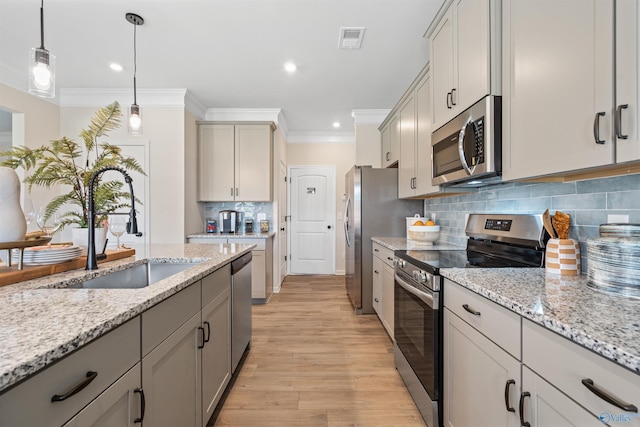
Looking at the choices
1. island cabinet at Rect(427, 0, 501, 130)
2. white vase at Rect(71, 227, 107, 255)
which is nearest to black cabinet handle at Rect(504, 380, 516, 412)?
island cabinet at Rect(427, 0, 501, 130)

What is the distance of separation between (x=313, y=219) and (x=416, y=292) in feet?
12.6

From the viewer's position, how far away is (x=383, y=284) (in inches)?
115

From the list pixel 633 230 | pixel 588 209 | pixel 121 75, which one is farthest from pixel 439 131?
pixel 121 75

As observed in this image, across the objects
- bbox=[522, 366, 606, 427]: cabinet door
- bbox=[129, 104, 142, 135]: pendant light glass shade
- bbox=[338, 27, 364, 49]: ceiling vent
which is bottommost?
bbox=[522, 366, 606, 427]: cabinet door

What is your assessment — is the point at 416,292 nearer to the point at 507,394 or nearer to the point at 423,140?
the point at 507,394

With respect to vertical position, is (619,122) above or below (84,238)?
above

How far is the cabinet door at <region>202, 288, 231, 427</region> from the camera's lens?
1494 millimetres

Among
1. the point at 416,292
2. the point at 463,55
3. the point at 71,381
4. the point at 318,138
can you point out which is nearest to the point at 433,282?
the point at 416,292

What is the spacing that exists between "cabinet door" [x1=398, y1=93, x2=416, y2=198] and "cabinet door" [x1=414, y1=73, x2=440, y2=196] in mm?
100

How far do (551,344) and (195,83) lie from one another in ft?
12.4

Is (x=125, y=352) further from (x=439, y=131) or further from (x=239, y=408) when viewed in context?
(x=439, y=131)

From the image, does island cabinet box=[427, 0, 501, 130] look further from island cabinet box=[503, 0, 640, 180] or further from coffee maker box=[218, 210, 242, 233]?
coffee maker box=[218, 210, 242, 233]

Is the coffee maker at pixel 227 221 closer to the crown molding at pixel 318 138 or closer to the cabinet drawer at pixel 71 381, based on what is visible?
the crown molding at pixel 318 138

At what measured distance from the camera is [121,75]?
320cm
